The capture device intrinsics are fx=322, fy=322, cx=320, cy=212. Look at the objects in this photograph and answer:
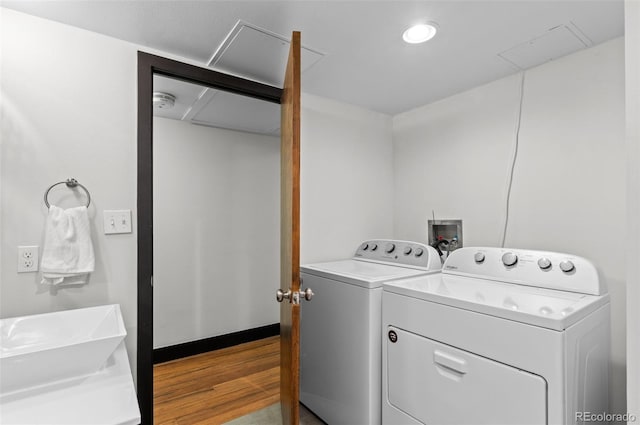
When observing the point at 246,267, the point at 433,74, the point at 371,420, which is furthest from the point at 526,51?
the point at 246,267

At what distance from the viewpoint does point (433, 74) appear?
6.77 ft

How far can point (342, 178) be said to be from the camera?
8.25 feet

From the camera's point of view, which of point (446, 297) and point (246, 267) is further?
point (246, 267)

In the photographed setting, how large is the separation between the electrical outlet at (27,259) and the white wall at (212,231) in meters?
1.44

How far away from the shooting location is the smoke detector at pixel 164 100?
246cm

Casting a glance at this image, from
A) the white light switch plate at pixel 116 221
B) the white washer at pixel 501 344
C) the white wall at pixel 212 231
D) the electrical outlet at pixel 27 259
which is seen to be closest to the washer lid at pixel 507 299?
the white washer at pixel 501 344

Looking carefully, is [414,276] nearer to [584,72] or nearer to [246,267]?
[584,72]

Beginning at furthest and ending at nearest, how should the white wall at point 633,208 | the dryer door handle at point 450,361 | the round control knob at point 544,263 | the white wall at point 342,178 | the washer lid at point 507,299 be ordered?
the white wall at point 342,178, the round control knob at point 544,263, the dryer door handle at point 450,361, the washer lid at point 507,299, the white wall at point 633,208

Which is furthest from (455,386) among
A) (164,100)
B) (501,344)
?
(164,100)

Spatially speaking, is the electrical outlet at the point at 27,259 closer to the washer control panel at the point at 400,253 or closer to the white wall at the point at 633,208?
the washer control panel at the point at 400,253

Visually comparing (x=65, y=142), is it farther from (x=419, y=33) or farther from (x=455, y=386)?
(x=455, y=386)

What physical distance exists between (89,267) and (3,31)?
1094mm

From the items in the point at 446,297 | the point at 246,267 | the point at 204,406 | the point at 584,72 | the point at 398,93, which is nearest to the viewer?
the point at 446,297

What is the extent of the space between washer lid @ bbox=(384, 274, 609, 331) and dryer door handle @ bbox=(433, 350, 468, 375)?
208 millimetres
